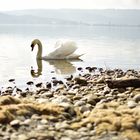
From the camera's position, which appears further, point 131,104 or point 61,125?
point 131,104

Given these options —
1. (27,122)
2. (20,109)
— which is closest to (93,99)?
(20,109)

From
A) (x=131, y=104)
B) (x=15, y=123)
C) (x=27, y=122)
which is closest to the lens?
(x=15, y=123)

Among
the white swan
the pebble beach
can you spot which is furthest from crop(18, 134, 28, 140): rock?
the white swan

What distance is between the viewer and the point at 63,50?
28391 millimetres

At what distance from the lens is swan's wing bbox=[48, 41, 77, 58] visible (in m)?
28.1

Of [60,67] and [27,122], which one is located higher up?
[60,67]

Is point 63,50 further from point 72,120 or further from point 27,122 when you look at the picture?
point 27,122

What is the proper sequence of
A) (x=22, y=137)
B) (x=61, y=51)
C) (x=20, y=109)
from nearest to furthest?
(x=22, y=137) → (x=20, y=109) → (x=61, y=51)

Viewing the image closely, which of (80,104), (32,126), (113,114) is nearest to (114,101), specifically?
(80,104)

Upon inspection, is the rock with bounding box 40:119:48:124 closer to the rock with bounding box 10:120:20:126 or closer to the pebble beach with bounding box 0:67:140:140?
the pebble beach with bounding box 0:67:140:140

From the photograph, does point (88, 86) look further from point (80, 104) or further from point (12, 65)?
point (12, 65)

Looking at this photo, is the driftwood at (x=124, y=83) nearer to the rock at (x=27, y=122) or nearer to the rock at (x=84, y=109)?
the rock at (x=84, y=109)

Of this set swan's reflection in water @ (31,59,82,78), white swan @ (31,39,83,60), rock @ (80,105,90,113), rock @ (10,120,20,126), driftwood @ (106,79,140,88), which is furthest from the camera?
white swan @ (31,39,83,60)

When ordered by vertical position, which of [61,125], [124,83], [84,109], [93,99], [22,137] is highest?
[124,83]
